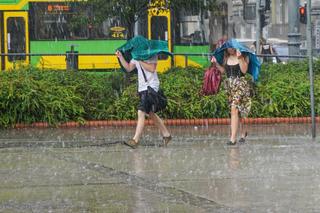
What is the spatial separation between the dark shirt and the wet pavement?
41.9 inches

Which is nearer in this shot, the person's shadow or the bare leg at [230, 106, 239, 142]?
the person's shadow

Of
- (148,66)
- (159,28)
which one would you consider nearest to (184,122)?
(148,66)

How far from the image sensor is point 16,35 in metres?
27.5

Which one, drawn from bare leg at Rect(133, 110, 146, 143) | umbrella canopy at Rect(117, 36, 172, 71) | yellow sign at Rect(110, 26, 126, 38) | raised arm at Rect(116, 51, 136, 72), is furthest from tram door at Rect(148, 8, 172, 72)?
bare leg at Rect(133, 110, 146, 143)

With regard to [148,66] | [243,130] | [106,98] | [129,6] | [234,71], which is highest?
[129,6]

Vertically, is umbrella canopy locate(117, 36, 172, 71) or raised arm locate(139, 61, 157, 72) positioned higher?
umbrella canopy locate(117, 36, 172, 71)

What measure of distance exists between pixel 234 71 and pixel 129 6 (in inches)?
191

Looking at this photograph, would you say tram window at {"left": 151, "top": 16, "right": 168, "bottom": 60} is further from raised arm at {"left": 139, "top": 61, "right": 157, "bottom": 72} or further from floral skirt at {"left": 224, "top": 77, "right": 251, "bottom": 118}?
raised arm at {"left": 139, "top": 61, "right": 157, "bottom": 72}

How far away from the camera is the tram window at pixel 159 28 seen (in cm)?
2756

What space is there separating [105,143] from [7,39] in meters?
14.6

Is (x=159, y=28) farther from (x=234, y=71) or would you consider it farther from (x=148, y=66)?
(x=148, y=66)

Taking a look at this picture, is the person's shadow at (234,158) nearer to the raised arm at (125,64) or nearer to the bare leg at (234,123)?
the bare leg at (234,123)

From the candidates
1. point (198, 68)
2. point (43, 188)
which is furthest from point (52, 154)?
point (198, 68)

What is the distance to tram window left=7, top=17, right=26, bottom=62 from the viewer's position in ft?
89.8
